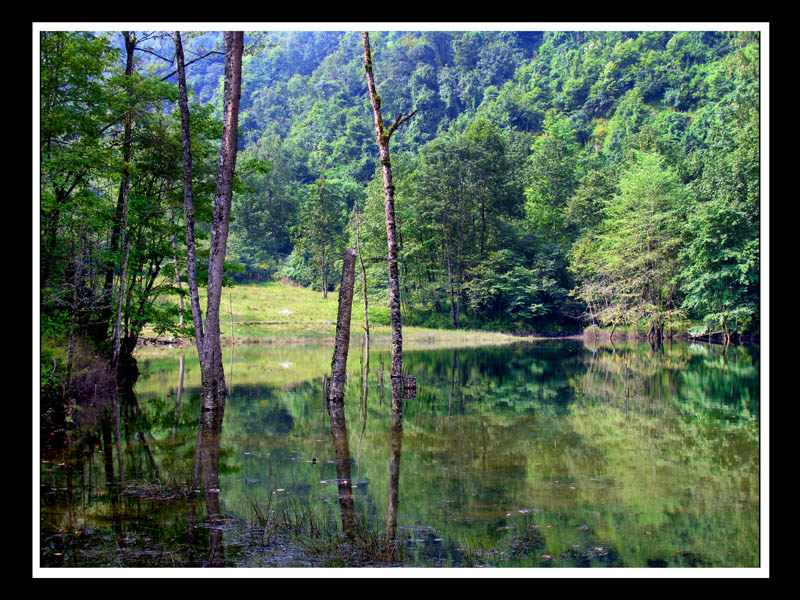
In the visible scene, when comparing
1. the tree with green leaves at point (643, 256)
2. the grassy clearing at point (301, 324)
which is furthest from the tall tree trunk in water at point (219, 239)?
the tree with green leaves at point (643, 256)

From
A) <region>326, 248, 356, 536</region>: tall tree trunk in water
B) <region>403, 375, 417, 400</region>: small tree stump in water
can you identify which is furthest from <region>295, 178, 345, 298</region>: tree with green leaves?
<region>326, 248, 356, 536</region>: tall tree trunk in water

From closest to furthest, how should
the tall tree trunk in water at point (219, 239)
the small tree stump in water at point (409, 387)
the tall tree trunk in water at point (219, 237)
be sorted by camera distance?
the tall tree trunk in water at point (219, 237) → the tall tree trunk in water at point (219, 239) → the small tree stump in water at point (409, 387)

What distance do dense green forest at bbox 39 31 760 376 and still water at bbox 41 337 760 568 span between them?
15.9 feet

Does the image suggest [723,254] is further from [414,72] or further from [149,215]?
[414,72]

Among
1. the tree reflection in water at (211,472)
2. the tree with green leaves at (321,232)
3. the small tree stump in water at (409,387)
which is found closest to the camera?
the tree reflection in water at (211,472)

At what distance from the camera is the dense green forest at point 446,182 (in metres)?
17.3

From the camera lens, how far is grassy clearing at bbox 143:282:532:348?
1770 inches

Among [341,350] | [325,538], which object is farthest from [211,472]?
[341,350]

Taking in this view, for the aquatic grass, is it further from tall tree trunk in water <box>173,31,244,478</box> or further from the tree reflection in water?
tall tree trunk in water <box>173,31,244,478</box>

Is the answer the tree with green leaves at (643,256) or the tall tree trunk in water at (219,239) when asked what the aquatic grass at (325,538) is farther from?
the tree with green leaves at (643,256)

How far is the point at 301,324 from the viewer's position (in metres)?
49.2

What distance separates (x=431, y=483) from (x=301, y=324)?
40897mm

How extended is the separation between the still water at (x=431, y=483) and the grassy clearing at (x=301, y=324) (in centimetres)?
2512

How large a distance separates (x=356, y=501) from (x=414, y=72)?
14909cm
